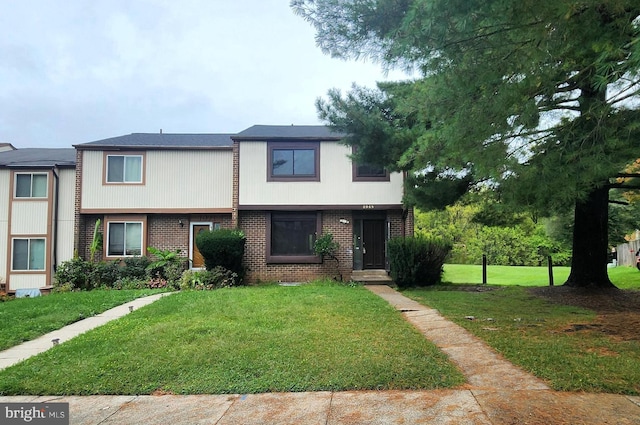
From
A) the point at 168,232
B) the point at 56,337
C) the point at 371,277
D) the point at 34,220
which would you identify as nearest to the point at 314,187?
the point at 371,277

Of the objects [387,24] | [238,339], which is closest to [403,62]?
[387,24]

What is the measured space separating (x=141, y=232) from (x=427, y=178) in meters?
10.7

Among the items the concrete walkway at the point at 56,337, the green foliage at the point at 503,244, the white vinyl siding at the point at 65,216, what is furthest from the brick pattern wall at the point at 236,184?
the green foliage at the point at 503,244

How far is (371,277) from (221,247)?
5.19 meters

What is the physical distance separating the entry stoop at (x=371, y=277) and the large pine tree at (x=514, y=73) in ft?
22.1

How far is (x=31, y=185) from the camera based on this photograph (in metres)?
15.6

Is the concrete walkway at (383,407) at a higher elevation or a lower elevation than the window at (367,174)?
lower

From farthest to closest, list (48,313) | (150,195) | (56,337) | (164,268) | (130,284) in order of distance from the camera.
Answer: (150,195) → (164,268) → (130,284) → (48,313) → (56,337)

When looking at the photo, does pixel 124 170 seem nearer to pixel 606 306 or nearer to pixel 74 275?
pixel 74 275

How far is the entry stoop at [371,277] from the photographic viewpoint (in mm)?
13633

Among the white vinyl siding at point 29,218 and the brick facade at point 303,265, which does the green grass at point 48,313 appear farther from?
the white vinyl siding at point 29,218

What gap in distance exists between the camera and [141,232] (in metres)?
15.1

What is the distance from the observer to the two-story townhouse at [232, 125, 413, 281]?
564 inches

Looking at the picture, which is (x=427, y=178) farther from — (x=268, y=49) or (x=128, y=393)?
(x=128, y=393)
